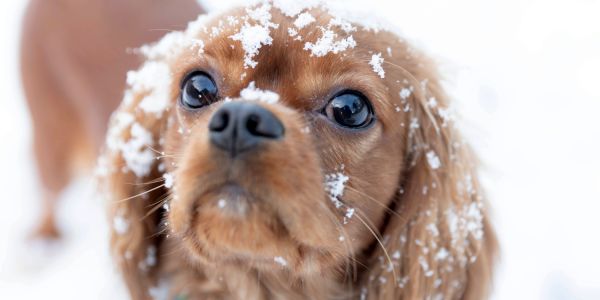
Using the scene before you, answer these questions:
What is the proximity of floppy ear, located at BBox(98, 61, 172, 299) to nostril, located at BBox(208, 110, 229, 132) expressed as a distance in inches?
24.6

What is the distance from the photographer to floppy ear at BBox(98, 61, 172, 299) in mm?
→ 1903

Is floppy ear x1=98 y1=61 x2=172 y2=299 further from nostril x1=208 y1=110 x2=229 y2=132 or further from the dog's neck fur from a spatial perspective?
nostril x1=208 y1=110 x2=229 y2=132

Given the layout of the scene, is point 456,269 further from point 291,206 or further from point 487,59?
point 487,59

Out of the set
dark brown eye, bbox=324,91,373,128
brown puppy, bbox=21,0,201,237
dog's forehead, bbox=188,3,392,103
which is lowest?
dark brown eye, bbox=324,91,373,128

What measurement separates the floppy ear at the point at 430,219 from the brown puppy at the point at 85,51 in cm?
119

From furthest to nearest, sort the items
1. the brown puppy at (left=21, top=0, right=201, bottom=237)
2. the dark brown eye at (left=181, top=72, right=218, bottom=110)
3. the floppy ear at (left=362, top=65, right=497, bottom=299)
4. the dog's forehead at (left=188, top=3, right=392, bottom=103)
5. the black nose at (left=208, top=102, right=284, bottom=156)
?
the brown puppy at (left=21, top=0, right=201, bottom=237), the floppy ear at (left=362, top=65, right=497, bottom=299), the dark brown eye at (left=181, top=72, right=218, bottom=110), the dog's forehead at (left=188, top=3, right=392, bottom=103), the black nose at (left=208, top=102, right=284, bottom=156)

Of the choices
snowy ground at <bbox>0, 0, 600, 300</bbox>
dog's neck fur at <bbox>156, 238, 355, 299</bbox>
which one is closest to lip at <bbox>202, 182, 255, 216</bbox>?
dog's neck fur at <bbox>156, 238, 355, 299</bbox>

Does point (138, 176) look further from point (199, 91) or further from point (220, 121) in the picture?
point (220, 121)

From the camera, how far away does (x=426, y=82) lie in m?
Answer: 1.86

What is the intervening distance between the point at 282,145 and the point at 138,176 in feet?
2.63

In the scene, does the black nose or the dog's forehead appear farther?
the dog's forehead

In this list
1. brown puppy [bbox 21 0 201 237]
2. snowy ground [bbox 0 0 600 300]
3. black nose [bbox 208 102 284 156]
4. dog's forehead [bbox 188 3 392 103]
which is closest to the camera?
black nose [bbox 208 102 284 156]

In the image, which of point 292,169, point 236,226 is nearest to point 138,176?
point 236,226

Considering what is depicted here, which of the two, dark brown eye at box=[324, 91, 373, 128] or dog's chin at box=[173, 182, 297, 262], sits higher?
dark brown eye at box=[324, 91, 373, 128]
